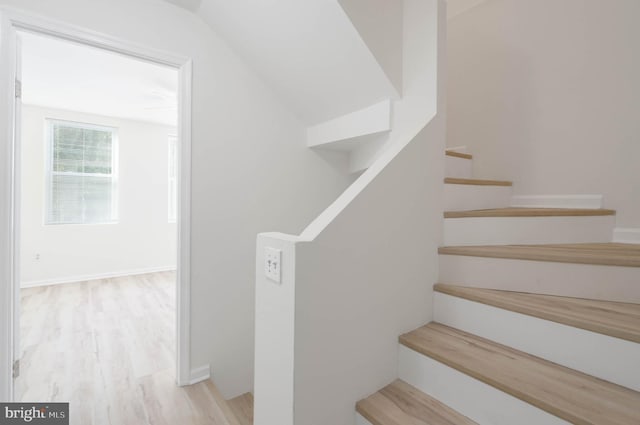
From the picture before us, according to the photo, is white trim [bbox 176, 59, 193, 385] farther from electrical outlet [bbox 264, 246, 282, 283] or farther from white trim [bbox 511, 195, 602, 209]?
white trim [bbox 511, 195, 602, 209]

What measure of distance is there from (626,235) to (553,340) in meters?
1.30

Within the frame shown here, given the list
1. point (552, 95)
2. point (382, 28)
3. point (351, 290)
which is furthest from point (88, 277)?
point (552, 95)

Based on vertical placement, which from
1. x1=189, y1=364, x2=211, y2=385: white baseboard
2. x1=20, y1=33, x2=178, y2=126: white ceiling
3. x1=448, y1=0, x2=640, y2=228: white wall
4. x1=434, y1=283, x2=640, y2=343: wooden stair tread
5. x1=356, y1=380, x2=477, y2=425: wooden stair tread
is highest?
x1=20, y1=33, x2=178, y2=126: white ceiling

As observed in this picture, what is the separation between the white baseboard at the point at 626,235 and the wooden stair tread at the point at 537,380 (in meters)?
1.30

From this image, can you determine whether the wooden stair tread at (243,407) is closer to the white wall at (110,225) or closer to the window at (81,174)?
the white wall at (110,225)

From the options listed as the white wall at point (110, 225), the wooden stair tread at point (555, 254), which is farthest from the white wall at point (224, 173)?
the white wall at point (110, 225)

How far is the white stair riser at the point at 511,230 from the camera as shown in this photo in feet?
5.15

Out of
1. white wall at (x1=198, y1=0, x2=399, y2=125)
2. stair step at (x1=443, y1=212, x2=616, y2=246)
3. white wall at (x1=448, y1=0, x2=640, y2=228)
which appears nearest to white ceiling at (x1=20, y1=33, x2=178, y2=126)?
white wall at (x1=198, y1=0, x2=399, y2=125)

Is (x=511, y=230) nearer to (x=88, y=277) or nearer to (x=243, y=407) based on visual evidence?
(x=243, y=407)

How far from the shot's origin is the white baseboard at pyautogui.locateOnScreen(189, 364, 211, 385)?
191 centimetres

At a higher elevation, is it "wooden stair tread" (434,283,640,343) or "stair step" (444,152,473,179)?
"stair step" (444,152,473,179)

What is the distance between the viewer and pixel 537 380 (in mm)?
978

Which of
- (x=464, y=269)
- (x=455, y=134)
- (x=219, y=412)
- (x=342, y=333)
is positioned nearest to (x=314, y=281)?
(x=342, y=333)

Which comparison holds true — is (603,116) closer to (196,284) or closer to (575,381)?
(575,381)
